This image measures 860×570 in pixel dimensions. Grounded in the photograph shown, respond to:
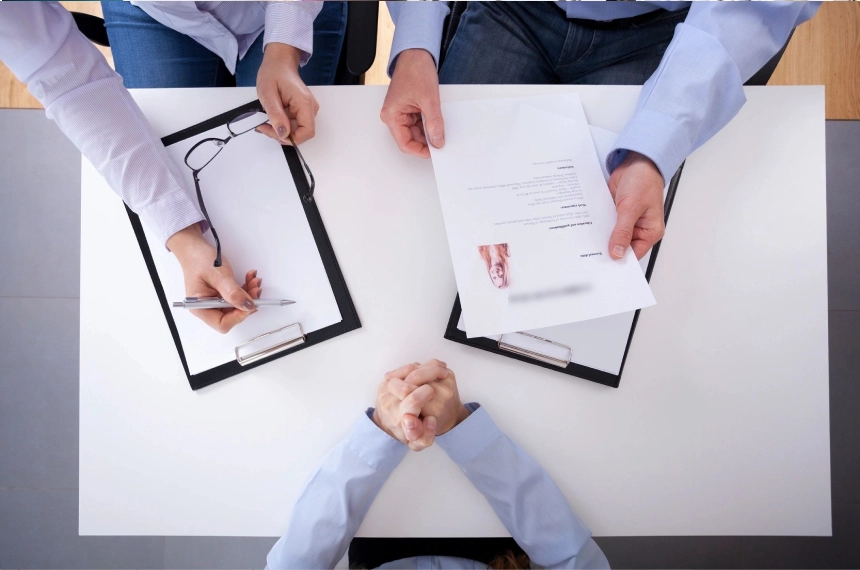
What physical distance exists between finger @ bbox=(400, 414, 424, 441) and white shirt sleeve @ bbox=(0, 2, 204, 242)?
0.43 m

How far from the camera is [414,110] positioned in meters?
0.81

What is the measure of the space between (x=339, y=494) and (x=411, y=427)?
161 millimetres

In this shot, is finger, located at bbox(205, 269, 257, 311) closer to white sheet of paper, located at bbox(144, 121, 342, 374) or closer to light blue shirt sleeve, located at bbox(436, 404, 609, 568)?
white sheet of paper, located at bbox(144, 121, 342, 374)

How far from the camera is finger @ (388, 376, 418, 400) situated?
0.75 metres

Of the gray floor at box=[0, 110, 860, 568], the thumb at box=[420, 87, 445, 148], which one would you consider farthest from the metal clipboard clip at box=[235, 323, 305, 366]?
the gray floor at box=[0, 110, 860, 568]

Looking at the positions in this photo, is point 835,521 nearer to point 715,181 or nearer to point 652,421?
point 652,421

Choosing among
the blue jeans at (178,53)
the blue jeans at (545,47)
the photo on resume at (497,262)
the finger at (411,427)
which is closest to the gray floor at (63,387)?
the blue jeans at (178,53)

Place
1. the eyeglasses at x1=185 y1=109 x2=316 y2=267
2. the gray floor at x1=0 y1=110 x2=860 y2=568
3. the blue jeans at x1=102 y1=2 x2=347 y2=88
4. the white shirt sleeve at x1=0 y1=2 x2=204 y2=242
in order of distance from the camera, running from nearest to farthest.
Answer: the white shirt sleeve at x1=0 y1=2 x2=204 y2=242 < the eyeglasses at x1=185 y1=109 x2=316 y2=267 < the blue jeans at x1=102 y1=2 x2=347 y2=88 < the gray floor at x1=0 y1=110 x2=860 y2=568

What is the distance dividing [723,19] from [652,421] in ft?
2.03

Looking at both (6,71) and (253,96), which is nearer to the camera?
(253,96)

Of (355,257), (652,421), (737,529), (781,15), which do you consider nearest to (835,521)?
(737,529)

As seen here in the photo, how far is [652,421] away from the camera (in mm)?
814

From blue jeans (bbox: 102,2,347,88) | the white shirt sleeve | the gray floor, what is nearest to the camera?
the white shirt sleeve

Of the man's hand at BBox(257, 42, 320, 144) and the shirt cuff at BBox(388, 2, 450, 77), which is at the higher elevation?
the shirt cuff at BBox(388, 2, 450, 77)
